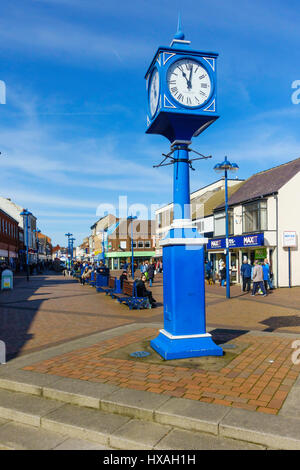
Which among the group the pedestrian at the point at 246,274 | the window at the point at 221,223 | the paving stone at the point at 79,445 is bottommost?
the paving stone at the point at 79,445

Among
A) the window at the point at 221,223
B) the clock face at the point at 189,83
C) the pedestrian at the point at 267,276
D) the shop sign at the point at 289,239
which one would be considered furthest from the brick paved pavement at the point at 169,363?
the window at the point at 221,223

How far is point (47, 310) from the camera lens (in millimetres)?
12172

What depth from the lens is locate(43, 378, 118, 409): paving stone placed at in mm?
4207

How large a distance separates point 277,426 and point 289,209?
66.3 feet

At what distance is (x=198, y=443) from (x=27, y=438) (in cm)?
172

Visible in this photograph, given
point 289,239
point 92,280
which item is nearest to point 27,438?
point 92,280

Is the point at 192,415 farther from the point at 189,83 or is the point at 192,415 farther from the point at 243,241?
the point at 243,241

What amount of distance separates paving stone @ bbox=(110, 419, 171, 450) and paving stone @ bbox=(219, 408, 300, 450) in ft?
2.04

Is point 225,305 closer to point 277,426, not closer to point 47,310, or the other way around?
point 47,310

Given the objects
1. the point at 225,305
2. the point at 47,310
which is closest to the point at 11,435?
the point at 47,310

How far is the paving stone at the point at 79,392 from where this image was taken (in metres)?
4.21

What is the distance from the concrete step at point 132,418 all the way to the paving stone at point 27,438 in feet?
0.29

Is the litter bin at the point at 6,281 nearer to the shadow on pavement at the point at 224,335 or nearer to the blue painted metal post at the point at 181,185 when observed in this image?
the shadow on pavement at the point at 224,335

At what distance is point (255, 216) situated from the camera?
23.1m
